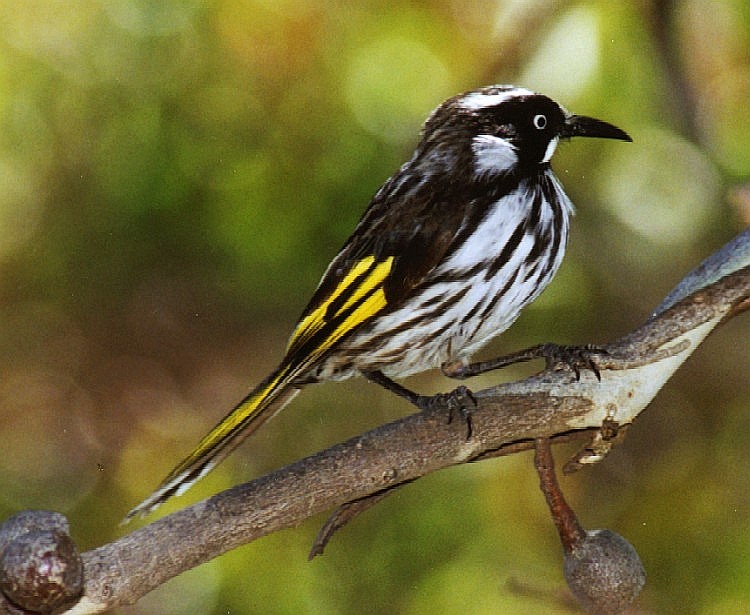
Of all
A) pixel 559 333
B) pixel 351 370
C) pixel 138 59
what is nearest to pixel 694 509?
pixel 559 333

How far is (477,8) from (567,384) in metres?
0.90

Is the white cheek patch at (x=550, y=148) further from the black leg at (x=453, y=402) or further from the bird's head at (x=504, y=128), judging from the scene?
the black leg at (x=453, y=402)

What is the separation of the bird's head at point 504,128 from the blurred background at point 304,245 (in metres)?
0.17

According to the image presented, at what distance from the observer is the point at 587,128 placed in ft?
6.37

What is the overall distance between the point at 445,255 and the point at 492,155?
8.2 inches

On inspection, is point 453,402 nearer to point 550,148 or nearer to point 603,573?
point 603,573

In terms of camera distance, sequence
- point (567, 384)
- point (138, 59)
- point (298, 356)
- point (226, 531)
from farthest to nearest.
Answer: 1. point (138, 59)
2. point (298, 356)
3. point (567, 384)
4. point (226, 531)

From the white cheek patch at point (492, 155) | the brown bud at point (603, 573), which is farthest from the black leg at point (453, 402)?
the white cheek patch at point (492, 155)

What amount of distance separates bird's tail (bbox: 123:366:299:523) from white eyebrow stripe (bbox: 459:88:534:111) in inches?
21.2

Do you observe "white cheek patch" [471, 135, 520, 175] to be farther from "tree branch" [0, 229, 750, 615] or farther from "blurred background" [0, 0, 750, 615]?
"tree branch" [0, 229, 750, 615]

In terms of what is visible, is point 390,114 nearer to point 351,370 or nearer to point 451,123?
point 451,123

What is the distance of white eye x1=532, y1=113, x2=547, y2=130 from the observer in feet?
6.42

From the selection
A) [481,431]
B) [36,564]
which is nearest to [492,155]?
[481,431]

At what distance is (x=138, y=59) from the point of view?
83.0 inches
